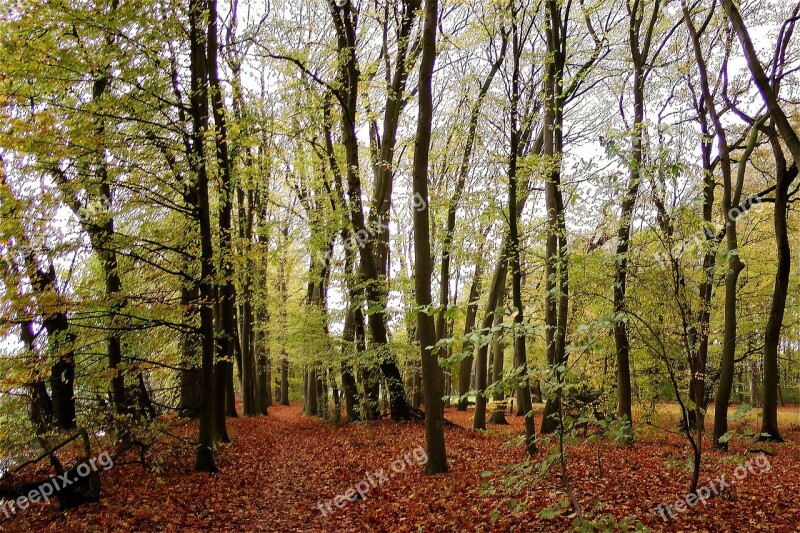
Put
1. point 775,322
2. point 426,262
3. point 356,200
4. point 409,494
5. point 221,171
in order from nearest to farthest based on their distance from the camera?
1. point 409,494
2. point 426,262
3. point 221,171
4. point 775,322
5. point 356,200

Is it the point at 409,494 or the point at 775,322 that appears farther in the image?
the point at 775,322

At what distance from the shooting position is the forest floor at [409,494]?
237 inches

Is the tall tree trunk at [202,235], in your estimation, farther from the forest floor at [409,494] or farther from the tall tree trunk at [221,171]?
the forest floor at [409,494]

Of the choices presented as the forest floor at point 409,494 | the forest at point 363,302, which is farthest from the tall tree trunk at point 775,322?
the forest floor at point 409,494

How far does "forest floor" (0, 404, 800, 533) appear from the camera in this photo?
6008 millimetres

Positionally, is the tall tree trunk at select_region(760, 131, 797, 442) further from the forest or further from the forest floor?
the forest floor

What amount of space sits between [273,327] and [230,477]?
9625 millimetres

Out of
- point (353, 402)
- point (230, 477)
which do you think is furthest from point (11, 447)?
point (353, 402)

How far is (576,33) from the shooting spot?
1556 cm

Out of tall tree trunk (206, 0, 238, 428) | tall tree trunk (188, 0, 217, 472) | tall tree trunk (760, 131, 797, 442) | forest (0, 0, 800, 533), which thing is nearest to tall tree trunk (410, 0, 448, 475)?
forest (0, 0, 800, 533)

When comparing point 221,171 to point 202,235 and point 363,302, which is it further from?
point 363,302

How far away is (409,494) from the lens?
765 cm

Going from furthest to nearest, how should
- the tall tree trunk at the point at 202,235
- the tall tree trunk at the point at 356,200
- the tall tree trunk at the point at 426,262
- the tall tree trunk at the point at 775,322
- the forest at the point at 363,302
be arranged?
the tall tree trunk at the point at 356,200 < the tall tree trunk at the point at 775,322 < the tall tree trunk at the point at 202,235 < the tall tree trunk at the point at 426,262 < the forest at the point at 363,302

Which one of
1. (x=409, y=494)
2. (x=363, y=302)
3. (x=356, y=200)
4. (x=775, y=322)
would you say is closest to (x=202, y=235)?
(x=363, y=302)
